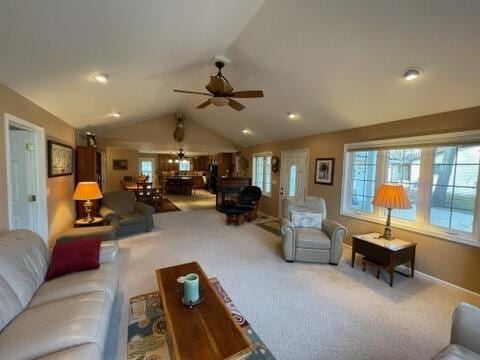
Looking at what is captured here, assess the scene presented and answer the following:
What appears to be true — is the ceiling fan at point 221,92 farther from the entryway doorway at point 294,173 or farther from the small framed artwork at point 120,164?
the small framed artwork at point 120,164

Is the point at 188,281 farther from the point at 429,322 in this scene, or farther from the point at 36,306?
the point at 429,322

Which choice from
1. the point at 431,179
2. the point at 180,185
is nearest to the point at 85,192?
the point at 431,179

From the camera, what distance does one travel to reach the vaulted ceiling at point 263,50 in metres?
1.71

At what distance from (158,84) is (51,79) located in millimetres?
1548

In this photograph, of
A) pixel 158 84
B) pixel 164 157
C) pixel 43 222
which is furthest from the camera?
pixel 164 157

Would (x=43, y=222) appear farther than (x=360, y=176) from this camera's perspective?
No

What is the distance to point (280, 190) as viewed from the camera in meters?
6.11

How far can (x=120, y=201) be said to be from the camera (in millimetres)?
4707

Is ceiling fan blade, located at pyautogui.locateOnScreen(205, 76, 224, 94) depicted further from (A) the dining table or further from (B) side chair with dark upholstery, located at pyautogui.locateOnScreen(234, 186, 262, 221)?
(A) the dining table

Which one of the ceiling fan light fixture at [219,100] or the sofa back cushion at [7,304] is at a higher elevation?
the ceiling fan light fixture at [219,100]

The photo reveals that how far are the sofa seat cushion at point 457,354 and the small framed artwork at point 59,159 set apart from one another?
15.5ft

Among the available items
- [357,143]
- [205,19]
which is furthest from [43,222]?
[357,143]

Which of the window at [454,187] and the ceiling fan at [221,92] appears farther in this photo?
the ceiling fan at [221,92]

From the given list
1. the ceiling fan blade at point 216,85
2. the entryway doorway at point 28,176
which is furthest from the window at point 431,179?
the entryway doorway at point 28,176
